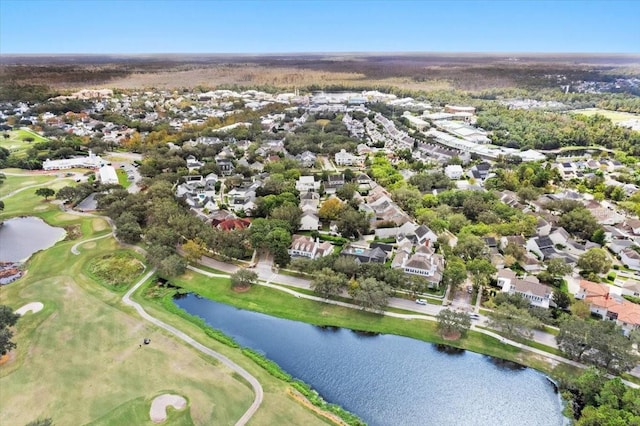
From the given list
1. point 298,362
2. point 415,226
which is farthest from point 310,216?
point 298,362

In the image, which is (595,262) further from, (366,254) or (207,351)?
(207,351)

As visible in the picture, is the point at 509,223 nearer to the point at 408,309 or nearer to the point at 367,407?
the point at 408,309

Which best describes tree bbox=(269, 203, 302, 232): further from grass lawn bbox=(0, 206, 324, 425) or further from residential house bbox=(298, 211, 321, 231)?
grass lawn bbox=(0, 206, 324, 425)

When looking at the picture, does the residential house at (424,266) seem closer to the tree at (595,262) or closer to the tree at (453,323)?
the tree at (453,323)

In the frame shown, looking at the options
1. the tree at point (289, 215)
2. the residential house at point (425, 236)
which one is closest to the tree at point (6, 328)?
the tree at point (289, 215)

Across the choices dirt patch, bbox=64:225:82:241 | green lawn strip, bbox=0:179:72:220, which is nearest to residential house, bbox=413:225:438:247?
dirt patch, bbox=64:225:82:241

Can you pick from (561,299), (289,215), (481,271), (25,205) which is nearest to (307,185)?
(289,215)

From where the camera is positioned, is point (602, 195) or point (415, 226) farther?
point (602, 195)
